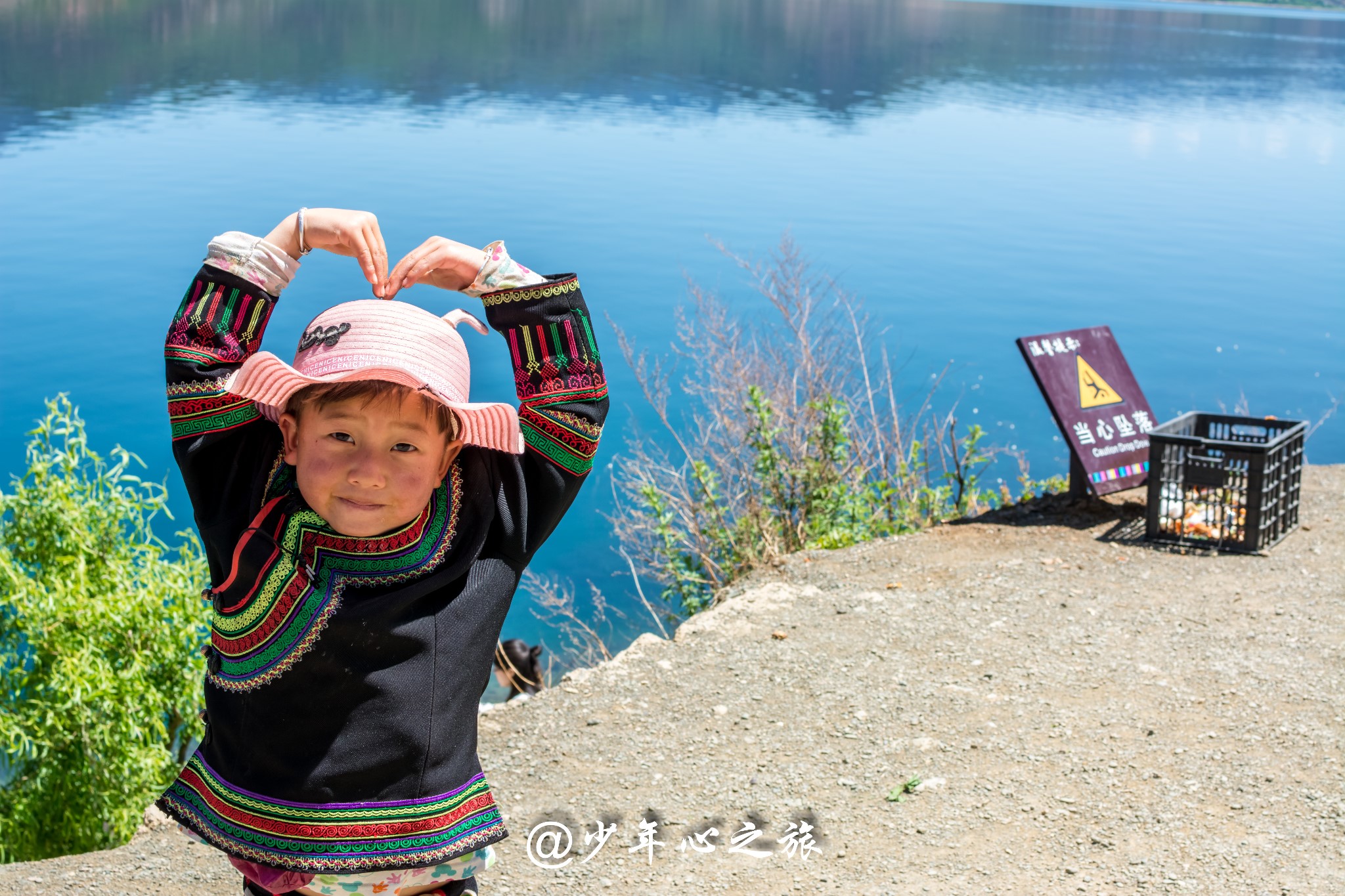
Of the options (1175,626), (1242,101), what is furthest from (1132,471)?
(1242,101)

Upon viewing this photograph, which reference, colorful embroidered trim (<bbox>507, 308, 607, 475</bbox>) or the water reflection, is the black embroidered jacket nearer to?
colorful embroidered trim (<bbox>507, 308, 607, 475</bbox>)

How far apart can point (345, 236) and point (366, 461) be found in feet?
1.08

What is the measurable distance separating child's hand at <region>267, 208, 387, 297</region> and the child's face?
0.61ft

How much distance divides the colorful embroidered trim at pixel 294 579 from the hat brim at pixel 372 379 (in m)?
0.16

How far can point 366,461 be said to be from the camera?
1776mm

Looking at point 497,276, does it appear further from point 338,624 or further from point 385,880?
point 385,880

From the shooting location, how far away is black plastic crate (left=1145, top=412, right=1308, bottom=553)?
5633 millimetres

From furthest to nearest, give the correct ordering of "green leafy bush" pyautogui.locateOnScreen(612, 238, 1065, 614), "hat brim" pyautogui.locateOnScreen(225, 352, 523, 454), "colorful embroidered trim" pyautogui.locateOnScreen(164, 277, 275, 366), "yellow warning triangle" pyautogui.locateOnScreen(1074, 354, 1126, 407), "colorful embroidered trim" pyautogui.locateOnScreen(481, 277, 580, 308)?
"green leafy bush" pyautogui.locateOnScreen(612, 238, 1065, 614) < "yellow warning triangle" pyautogui.locateOnScreen(1074, 354, 1126, 407) < "colorful embroidered trim" pyautogui.locateOnScreen(481, 277, 580, 308) < "colorful embroidered trim" pyautogui.locateOnScreen(164, 277, 275, 366) < "hat brim" pyautogui.locateOnScreen(225, 352, 523, 454)

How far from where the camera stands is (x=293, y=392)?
1.81 m

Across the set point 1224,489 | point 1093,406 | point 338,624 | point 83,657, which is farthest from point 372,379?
point 1093,406

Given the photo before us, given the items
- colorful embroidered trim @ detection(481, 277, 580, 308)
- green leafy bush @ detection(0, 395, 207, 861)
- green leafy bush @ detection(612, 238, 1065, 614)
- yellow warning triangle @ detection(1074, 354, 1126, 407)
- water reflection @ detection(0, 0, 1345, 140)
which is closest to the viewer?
colorful embroidered trim @ detection(481, 277, 580, 308)

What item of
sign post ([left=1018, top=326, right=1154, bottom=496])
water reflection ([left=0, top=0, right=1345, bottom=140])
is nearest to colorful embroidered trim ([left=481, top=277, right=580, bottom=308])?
sign post ([left=1018, top=326, right=1154, bottom=496])

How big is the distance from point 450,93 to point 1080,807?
3714 cm

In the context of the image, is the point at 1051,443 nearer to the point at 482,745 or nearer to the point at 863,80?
the point at 482,745
